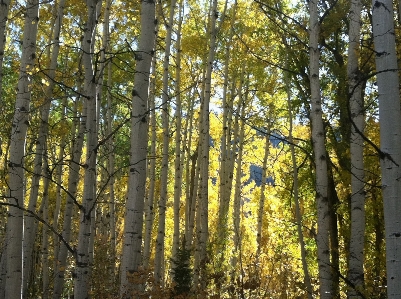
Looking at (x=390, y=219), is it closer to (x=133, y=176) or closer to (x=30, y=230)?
(x=133, y=176)

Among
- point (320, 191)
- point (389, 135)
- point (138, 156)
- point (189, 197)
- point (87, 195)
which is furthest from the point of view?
point (189, 197)

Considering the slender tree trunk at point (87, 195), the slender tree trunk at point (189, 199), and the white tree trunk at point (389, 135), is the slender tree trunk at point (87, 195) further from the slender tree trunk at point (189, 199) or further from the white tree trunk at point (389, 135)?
the slender tree trunk at point (189, 199)

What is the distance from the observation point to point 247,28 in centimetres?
1162

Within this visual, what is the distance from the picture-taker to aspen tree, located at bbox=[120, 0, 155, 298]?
13.4 feet

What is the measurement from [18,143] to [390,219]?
151 inches

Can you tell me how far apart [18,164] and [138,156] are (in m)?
1.65

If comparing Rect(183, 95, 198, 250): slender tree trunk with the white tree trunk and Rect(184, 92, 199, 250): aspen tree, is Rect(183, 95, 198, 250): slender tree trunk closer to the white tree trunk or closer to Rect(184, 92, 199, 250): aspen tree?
Rect(184, 92, 199, 250): aspen tree

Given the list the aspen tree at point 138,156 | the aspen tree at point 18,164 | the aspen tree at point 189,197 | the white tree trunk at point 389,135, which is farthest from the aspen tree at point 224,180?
the white tree trunk at point 389,135

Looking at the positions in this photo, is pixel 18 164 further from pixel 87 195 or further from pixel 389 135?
pixel 389 135

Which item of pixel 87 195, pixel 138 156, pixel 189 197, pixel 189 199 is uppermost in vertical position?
pixel 189 197

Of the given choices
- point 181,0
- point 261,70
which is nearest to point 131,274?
point 261,70

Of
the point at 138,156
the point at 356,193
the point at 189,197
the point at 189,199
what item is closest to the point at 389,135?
the point at 138,156

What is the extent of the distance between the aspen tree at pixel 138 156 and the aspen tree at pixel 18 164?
53.3 inches

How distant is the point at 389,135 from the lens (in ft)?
9.61
